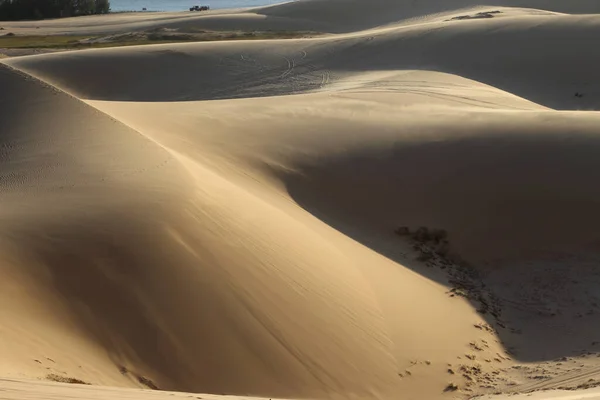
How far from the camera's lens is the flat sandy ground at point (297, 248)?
22.0 ft

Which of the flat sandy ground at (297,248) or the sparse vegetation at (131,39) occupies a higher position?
the sparse vegetation at (131,39)

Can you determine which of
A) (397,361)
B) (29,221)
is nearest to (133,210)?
(29,221)

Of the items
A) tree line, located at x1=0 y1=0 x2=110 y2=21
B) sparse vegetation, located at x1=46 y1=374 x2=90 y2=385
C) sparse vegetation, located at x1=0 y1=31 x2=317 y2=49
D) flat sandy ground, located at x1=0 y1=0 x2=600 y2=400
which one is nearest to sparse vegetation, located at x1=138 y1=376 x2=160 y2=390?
flat sandy ground, located at x1=0 y1=0 x2=600 y2=400

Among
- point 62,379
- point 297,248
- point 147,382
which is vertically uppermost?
point 62,379

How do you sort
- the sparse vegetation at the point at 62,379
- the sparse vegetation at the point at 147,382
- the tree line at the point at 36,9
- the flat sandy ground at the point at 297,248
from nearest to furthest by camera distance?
the sparse vegetation at the point at 62,379
the sparse vegetation at the point at 147,382
the flat sandy ground at the point at 297,248
the tree line at the point at 36,9

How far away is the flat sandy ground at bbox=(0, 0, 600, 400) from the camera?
671 cm

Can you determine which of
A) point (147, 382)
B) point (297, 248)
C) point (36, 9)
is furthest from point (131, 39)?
point (147, 382)

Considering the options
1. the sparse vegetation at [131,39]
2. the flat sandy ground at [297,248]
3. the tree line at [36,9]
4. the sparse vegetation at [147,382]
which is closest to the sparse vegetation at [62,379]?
the flat sandy ground at [297,248]

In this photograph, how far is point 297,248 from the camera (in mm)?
8742

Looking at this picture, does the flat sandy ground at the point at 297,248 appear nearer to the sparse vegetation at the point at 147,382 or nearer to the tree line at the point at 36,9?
the sparse vegetation at the point at 147,382

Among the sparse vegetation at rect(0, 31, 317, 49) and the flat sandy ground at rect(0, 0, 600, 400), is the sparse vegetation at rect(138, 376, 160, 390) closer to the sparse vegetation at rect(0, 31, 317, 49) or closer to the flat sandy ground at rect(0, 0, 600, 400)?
the flat sandy ground at rect(0, 0, 600, 400)

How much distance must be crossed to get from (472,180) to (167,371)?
645 cm

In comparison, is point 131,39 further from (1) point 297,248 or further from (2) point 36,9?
(1) point 297,248

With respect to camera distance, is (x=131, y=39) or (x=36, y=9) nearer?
(x=131, y=39)
